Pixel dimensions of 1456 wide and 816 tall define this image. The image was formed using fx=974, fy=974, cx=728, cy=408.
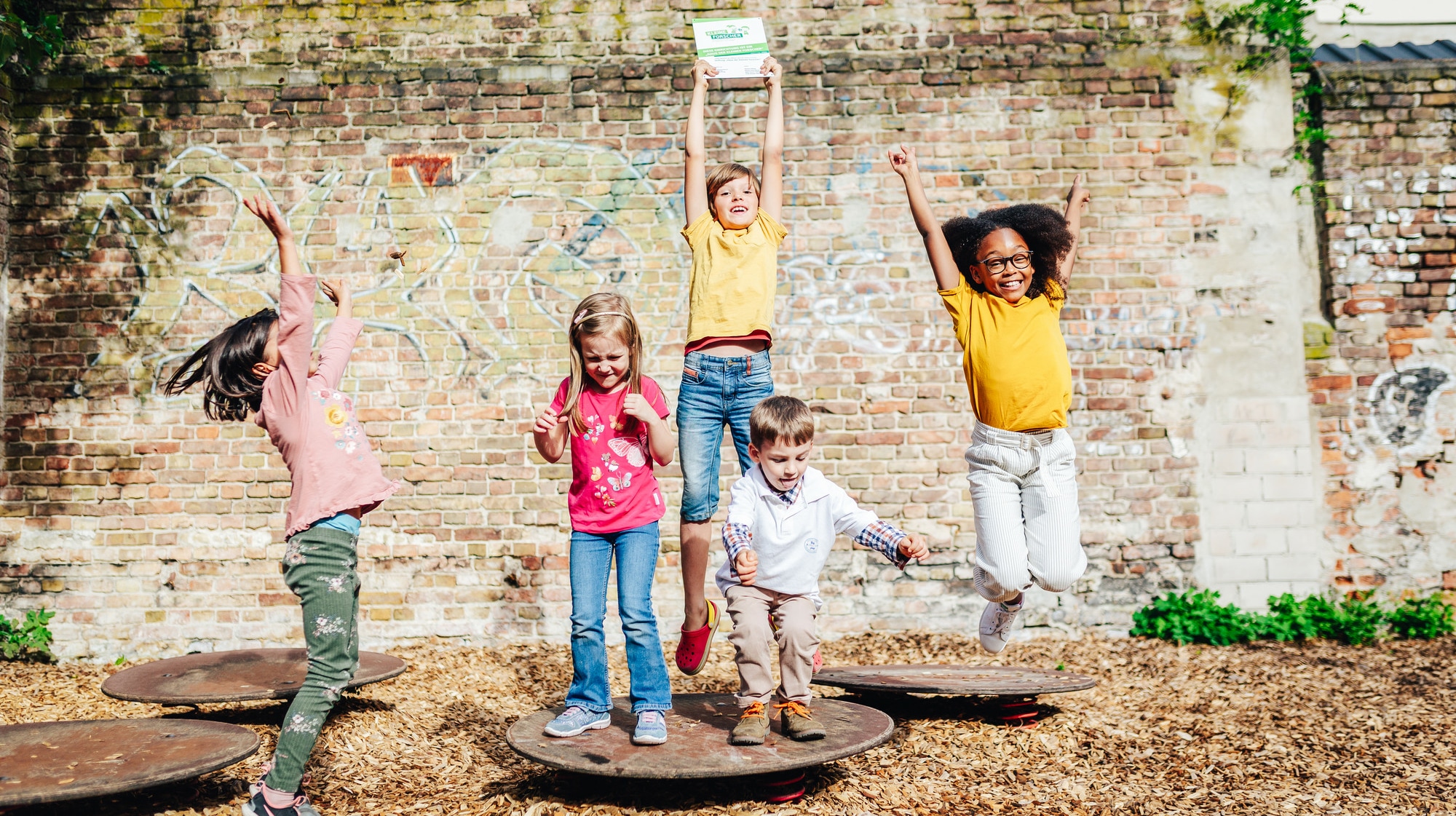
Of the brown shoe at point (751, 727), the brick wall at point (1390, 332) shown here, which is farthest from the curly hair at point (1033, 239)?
the brick wall at point (1390, 332)

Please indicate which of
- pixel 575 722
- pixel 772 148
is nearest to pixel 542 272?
pixel 772 148

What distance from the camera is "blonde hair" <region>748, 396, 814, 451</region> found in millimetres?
3568

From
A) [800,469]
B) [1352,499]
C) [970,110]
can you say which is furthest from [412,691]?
[1352,499]

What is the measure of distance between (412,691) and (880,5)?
16.8ft

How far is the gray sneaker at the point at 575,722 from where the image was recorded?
357 centimetres

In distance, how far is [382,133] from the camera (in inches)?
251

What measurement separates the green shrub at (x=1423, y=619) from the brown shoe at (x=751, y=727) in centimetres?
500

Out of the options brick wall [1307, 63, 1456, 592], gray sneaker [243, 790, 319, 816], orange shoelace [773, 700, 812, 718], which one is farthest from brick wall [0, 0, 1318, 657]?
gray sneaker [243, 790, 319, 816]

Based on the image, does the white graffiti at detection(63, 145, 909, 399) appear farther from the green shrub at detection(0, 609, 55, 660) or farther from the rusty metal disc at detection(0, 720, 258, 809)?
the rusty metal disc at detection(0, 720, 258, 809)

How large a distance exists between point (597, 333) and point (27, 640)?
16.2ft

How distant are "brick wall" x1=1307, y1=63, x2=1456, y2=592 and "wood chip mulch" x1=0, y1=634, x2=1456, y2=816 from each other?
0.72 metres

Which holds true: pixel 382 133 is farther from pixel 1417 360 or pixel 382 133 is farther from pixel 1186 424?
pixel 1417 360

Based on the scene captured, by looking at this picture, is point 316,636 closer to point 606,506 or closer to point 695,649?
point 606,506

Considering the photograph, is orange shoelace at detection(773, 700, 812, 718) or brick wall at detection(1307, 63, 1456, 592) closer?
orange shoelace at detection(773, 700, 812, 718)
